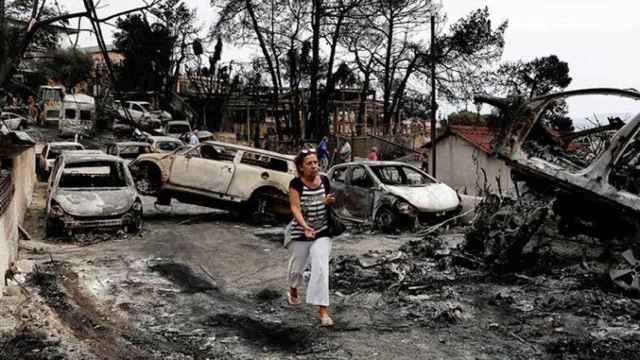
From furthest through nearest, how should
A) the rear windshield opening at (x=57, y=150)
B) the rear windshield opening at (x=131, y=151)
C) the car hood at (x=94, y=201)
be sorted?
the rear windshield opening at (x=131, y=151) → the rear windshield opening at (x=57, y=150) → the car hood at (x=94, y=201)

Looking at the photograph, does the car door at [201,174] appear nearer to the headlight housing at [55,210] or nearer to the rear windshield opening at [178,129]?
the headlight housing at [55,210]

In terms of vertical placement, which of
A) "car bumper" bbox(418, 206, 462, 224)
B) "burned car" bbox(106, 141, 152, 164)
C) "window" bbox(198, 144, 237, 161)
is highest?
"window" bbox(198, 144, 237, 161)

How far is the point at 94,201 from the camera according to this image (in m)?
11.6

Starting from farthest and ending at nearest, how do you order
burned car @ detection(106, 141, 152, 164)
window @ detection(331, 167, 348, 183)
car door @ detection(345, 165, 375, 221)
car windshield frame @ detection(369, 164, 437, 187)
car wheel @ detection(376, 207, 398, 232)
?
burned car @ detection(106, 141, 152, 164) → window @ detection(331, 167, 348, 183) → car windshield frame @ detection(369, 164, 437, 187) → car door @ detection(345, 165, 375, 221) → car wheel @ detection(376, 207, 398, 232)

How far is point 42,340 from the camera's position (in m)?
5.78

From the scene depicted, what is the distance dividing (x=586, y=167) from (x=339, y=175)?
6968 millimetres

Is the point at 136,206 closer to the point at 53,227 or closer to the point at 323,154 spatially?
the point at 53,227

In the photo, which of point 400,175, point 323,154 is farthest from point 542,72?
point 400,175

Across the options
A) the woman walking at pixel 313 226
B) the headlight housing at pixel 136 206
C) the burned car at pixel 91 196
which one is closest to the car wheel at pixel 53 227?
the burned car at pixel 91 196

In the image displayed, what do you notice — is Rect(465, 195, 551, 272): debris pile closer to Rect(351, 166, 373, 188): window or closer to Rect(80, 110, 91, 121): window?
Rect(351, 166, 373, 188): window

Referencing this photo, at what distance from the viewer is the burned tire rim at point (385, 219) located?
12.8 m

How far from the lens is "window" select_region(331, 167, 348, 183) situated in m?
14.2

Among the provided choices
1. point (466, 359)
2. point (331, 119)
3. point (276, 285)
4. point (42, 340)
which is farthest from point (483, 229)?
point (331, 119)

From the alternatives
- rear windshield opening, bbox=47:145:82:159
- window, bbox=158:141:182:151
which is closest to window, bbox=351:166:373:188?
window, bbox=158:141:182:151
